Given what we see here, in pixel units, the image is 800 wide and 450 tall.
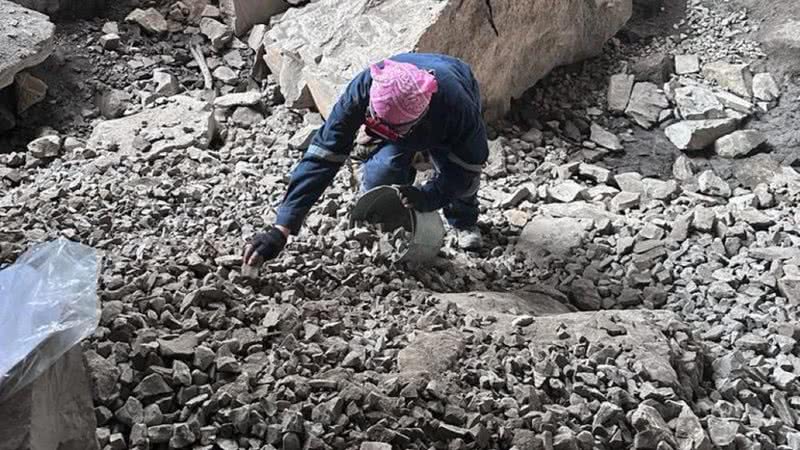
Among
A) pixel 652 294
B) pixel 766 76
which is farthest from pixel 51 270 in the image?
pixel 766 76

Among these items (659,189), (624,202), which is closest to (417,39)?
(624,202)

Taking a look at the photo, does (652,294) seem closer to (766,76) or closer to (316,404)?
(316,404)

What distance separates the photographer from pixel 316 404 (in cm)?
228

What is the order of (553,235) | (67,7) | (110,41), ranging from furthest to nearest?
(67,7), (110,41), (553,235)

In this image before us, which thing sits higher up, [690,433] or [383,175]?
[383,175]

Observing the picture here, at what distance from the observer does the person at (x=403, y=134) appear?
2.96 meters

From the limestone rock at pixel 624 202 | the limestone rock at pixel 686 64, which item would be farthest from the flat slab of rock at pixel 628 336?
the limestone rock at pixel 686 64

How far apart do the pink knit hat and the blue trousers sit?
479 millimetres

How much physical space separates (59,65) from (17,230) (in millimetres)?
1947

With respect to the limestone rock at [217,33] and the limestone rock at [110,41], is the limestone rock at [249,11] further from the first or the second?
the limestone rock at [110,41]

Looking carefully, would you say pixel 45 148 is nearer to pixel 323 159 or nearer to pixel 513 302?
pixel 323 159

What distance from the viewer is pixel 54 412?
175cm

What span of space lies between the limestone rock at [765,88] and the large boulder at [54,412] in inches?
169

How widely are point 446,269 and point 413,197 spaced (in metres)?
0.38
